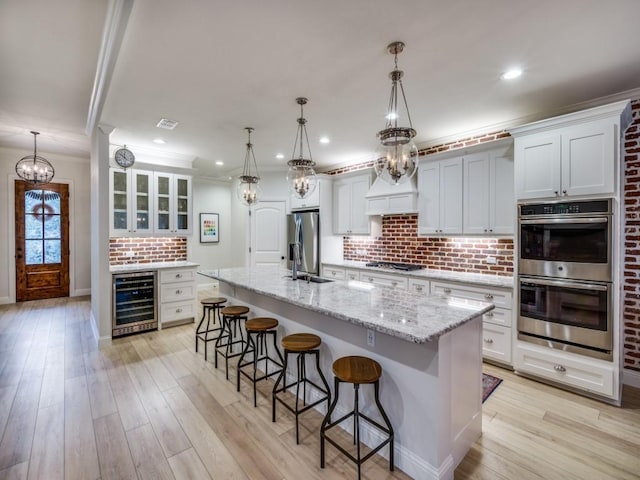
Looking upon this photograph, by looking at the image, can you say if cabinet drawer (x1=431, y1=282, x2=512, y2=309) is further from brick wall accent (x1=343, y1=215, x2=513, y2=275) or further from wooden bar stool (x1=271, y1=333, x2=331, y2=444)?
wooden bar stool (x1=271, y1=333, x2=331, y2=444)

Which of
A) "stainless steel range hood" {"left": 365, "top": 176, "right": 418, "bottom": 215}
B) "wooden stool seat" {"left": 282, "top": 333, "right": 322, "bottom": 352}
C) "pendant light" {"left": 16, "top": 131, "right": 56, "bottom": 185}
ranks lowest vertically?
"wooden stool seat" {"left": 282, "top": 333, "right": 322, "bottom": 352}

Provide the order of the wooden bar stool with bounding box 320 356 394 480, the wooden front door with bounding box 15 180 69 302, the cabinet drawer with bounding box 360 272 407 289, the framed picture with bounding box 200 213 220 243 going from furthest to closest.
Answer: the framed picture with bounding box 200 213 220 243 < the wooden front door with bounding box 15 180 69 302 < the cabinet drawer with bounding box 360 272 407 289 < the wooden bar stool with bounding box 320 356 394 480

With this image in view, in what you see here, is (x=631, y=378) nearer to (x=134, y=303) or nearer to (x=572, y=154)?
(x=572, y=154)

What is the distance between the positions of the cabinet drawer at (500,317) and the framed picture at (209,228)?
6.23 metres

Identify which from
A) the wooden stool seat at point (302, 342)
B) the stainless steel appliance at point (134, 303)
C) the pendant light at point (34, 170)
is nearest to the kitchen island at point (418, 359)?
the wooden stool seat at point (302, 342)

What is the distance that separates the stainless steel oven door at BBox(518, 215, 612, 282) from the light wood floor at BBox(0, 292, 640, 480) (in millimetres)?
1131

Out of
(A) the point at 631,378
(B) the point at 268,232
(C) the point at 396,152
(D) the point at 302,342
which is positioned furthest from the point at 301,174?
(A) the point at 631,378

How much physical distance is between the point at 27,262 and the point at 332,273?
6.01 m

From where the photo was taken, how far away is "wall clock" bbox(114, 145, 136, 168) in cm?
426

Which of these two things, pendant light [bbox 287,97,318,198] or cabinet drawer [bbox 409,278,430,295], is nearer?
pendant light [bbox 287,97,318,198]

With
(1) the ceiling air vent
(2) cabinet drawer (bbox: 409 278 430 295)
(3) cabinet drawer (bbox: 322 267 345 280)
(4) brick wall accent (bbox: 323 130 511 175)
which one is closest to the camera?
(1) the ceiling air vent

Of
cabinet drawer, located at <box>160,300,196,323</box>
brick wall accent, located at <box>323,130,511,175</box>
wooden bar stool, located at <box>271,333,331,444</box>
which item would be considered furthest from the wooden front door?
brick wall accent, located at <box>323,130,511,175</box>

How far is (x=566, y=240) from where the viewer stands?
9.04ft

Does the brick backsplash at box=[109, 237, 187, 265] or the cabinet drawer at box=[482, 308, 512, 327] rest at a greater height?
the brick backsplash at box=[109, 237, 187, 265]
